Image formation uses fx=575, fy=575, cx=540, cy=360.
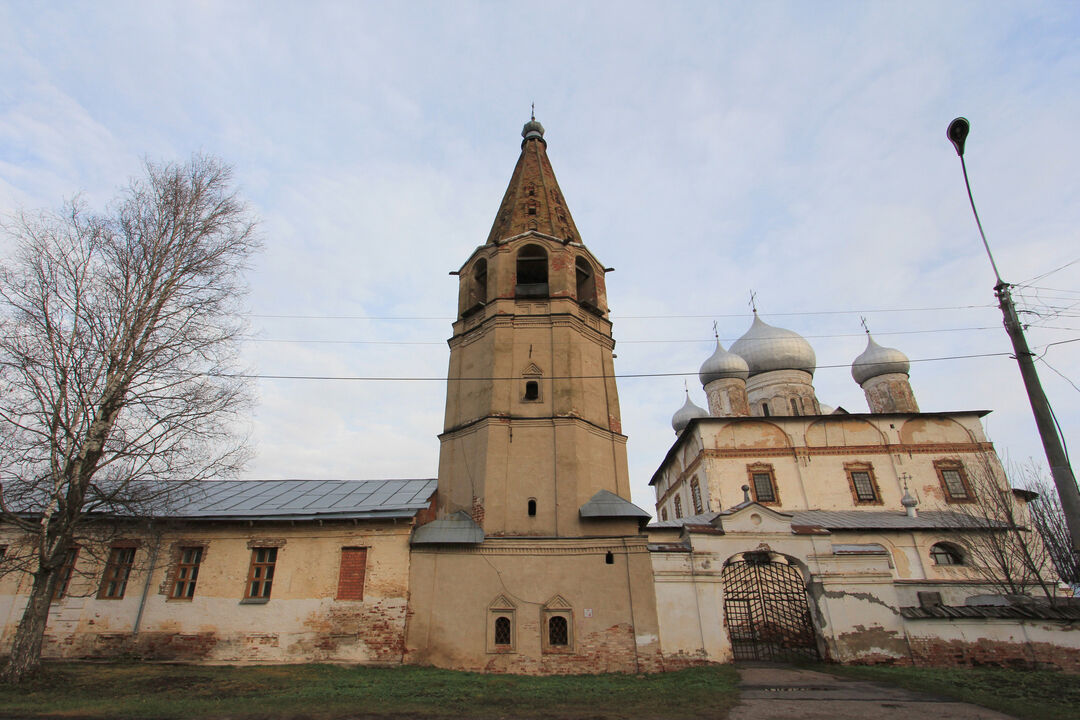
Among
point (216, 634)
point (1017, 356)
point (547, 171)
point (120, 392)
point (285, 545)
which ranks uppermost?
point (547, 171)

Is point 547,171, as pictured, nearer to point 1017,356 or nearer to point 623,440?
point 623,440

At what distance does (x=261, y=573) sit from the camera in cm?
1520

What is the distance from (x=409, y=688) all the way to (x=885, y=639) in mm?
11417

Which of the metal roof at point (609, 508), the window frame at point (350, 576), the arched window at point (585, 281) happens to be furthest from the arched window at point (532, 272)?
the window frame at point (350, 576)

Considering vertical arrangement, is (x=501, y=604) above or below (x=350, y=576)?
below

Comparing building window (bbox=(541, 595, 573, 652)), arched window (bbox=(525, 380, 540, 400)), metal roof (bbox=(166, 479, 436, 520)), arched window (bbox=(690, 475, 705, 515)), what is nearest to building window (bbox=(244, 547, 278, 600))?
metal roof (bbox=(166, 479, 436, 520))

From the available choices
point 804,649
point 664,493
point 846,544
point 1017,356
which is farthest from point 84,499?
point 664,493

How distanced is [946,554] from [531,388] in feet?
57.4

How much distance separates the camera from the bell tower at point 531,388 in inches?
600

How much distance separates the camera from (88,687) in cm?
1070

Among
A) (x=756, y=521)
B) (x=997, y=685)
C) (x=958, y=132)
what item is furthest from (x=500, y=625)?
(x=958, y=132)

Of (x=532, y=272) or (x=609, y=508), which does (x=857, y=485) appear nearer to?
(x=609, y=508)

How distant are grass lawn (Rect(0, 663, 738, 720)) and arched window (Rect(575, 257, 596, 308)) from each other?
38.2 ft

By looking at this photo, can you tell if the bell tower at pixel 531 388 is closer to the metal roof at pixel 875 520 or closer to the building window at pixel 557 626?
the building window at pixel 557 626
